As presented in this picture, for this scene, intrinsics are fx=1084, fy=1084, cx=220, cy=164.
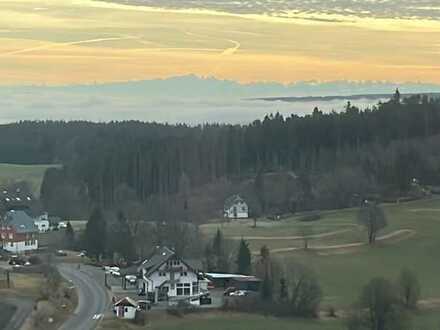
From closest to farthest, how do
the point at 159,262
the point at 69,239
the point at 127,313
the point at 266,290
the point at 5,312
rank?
1. the point at 5,312
2. the point at 127,313
3. the point at 266,290
4. the point at 159,262
5. the point at 69,239

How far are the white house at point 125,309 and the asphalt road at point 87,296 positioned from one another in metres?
0.49

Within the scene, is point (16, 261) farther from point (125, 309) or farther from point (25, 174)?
point (25, 174)

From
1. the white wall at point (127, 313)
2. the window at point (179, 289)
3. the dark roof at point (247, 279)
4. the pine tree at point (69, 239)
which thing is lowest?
the white wall at point (127, 313)

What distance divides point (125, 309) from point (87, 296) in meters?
3.60

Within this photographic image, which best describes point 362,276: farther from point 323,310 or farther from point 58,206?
point 58,206

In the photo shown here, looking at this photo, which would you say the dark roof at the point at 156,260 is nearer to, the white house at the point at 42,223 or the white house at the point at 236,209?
the white house at the point at 42,223

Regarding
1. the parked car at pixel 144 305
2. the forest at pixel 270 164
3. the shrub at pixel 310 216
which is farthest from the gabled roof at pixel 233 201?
the parked car at pixel 144 305

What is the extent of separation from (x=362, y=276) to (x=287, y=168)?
33611mm

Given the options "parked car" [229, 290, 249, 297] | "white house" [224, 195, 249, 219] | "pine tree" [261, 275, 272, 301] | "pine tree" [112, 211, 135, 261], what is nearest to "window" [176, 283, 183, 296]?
"parked car" [229, 290, 249, 297]

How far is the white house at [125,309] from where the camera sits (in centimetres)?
3161

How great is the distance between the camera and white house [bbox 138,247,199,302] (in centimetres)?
3603

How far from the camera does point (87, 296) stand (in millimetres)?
35094

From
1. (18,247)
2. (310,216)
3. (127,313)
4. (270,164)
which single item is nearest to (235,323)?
(127,313)

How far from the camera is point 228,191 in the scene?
69.2 metres
